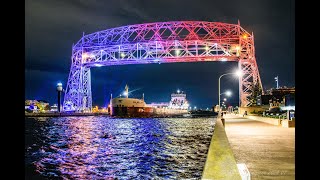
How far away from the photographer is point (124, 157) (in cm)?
1691

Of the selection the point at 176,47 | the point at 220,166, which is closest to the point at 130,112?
the point at 176,47

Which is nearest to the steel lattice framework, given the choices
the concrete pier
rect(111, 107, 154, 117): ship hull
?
rect(111, 107, 154, 117): ship hull

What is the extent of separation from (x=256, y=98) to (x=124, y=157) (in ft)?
195

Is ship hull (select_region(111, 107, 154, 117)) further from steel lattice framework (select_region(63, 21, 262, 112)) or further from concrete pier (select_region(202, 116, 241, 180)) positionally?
concrete pier (select_region(202, 116, 241, 180))

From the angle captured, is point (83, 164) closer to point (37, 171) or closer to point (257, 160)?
point (37, 171)

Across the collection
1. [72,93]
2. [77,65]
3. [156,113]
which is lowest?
[156,113]

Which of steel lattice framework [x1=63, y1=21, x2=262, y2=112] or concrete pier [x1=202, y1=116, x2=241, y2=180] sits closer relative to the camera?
concrete pier [x1=202, y1=116, x2=241, y2=180]

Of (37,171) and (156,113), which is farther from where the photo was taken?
(156,113)

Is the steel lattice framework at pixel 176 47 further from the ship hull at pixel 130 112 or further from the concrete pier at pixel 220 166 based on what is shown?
the concrete pier at pixel 220 166

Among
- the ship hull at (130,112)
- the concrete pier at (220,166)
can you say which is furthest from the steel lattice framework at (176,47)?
the concrete pier at (220,166)

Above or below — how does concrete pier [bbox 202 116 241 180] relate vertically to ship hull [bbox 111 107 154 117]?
above
